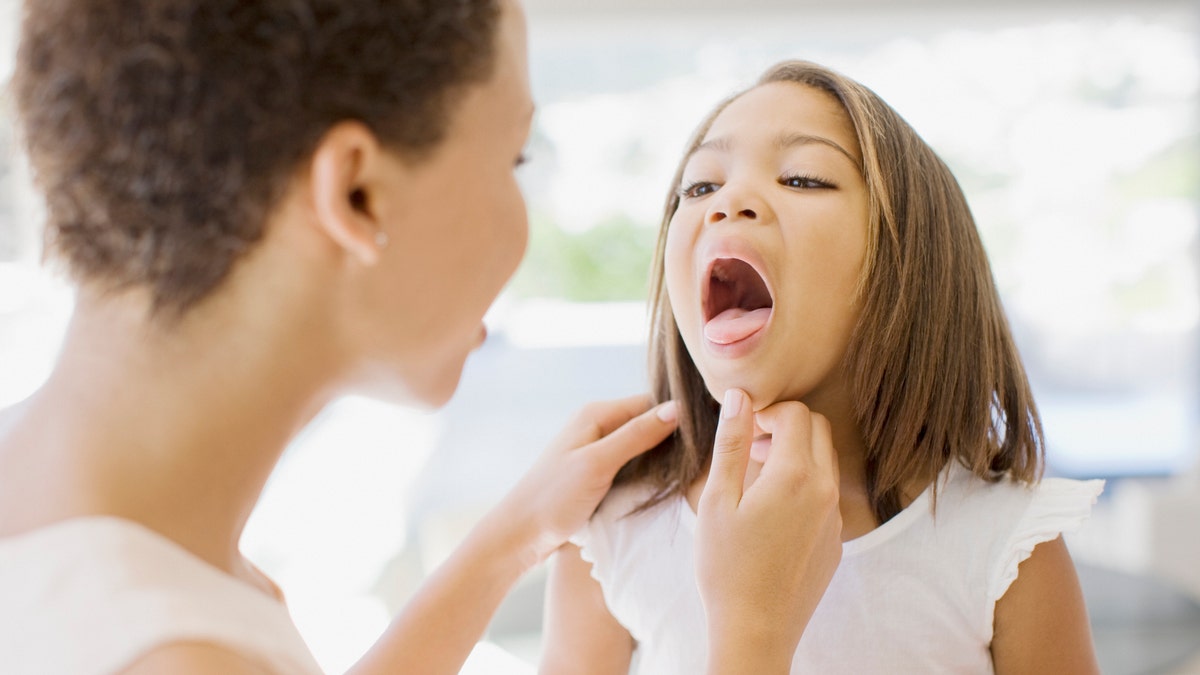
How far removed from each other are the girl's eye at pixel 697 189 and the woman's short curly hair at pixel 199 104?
0.47 meters

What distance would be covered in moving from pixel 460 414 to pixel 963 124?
9.92 feet

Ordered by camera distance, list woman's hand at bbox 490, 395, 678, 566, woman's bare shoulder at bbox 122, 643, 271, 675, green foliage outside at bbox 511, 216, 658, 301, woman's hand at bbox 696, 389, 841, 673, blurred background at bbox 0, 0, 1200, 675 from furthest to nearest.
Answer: green foliage outside at bbox 511, 216, 658, 301 < blurred background at bbox 0, 0, 1200, 675 < woman's hand at bbox 490, 395, 678, 566 < woman's hand at bbox 696, 389, 841, 673 < woman's bare shoulder at bbox 122, 643, 271, 675

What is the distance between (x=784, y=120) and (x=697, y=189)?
0.12 m

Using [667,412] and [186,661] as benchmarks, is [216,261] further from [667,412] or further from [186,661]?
[667,412]

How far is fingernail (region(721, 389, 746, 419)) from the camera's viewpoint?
91 cm

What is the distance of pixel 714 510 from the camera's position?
84 centimetres

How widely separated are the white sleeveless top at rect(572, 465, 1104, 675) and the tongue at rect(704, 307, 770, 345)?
240 millimetres

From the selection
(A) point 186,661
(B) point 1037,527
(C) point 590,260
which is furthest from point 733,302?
(C) point 590,260

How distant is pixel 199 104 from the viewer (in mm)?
574

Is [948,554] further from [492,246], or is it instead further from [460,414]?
[460,414]

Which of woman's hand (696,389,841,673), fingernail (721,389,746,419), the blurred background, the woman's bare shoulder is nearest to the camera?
the woman's bare shoulder

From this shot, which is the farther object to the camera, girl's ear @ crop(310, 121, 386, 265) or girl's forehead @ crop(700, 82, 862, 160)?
girl's forehead @ crop(700, 82, 862, 160)

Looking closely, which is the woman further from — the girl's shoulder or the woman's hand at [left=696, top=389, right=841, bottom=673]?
the girl's shoulder

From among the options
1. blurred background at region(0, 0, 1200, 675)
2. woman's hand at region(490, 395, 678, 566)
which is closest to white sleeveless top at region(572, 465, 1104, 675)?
woman's hand at region(490, 395, 678, 566)
